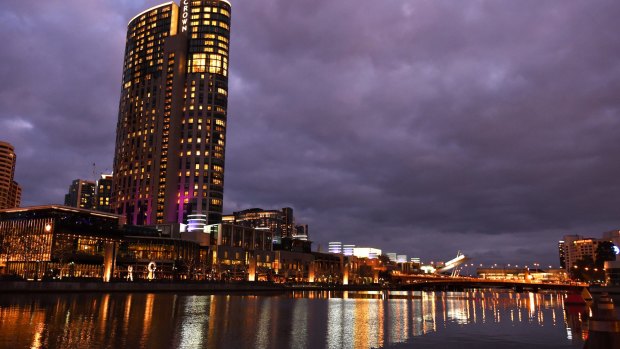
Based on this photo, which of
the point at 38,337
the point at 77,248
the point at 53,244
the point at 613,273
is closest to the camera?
the point at 38,337

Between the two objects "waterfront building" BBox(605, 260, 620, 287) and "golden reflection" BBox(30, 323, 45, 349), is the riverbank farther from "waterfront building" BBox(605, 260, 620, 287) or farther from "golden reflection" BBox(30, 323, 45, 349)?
"waterfront building" BBox(605, 260, 620, 287)

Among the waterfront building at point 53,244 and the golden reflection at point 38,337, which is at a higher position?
the waterfront building at point 53,244

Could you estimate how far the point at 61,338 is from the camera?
97.5 feet

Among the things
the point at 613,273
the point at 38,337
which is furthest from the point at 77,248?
the point at 613,273

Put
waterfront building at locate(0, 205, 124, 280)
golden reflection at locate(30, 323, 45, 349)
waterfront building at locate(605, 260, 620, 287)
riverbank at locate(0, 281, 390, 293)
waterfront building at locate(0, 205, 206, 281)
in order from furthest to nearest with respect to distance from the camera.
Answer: waterfront building at locate(605, 260, 620, 287) → waterfront building at locate(0, 205, 206, 281) → waterfront building at locate(0, 205, 124, 280) → riverbank at locate(0, 281, 390, 293) → golden reflection at locate(30, 323, 45, 349)

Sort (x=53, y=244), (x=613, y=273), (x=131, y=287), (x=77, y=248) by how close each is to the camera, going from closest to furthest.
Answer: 1. (x=131, y=287)
2. (x=53, y=244)
3. (x=77, y=248)
4. (x=613, y=273)

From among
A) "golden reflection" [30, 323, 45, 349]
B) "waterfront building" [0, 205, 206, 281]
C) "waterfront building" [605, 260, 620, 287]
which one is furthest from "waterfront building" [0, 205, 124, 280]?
"waterfront building" [605, 260, 620, 287]

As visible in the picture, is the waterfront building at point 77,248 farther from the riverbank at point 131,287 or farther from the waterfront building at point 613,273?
the waterfront building at point 613,273

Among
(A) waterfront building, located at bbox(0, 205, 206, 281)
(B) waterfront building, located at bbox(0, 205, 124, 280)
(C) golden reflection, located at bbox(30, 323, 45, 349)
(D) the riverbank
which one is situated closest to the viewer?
(C) golden reflection, located at bbox(30, 323, 45, 349)

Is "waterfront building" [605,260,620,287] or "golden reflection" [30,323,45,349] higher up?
"waterfront building" [605,260,620,287]

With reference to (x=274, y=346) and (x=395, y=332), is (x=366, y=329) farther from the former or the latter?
(x=274, y=346)

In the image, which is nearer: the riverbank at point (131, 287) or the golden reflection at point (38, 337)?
the golden reflection at point (38, 337)

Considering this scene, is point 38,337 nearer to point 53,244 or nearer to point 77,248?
point 53,244

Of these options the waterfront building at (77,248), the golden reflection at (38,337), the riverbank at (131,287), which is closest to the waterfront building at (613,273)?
the riverbank at (131,287)
